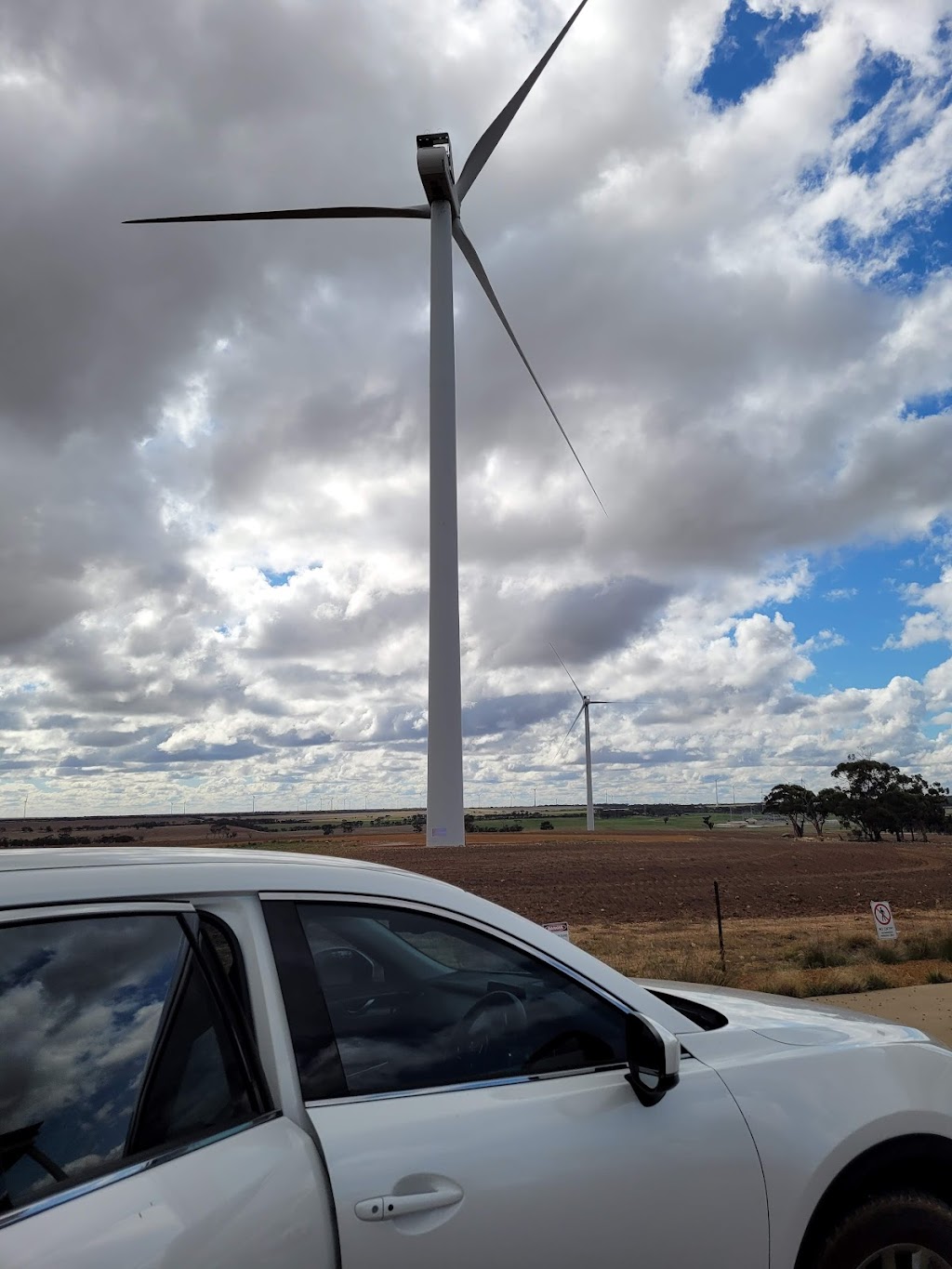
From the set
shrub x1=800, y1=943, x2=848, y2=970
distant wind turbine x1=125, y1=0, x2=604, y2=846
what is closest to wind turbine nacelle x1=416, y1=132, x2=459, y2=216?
distant wind turbine x1=125, y1=0, x2=604, y2=846

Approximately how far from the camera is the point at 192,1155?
6.52 ft

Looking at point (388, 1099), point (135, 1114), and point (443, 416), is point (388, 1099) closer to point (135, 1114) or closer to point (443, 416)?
point (135, 1114)

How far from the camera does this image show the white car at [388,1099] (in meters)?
1.94

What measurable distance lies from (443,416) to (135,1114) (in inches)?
1256

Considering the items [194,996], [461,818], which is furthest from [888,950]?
[461,818]

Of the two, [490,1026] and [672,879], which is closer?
[490,1026]

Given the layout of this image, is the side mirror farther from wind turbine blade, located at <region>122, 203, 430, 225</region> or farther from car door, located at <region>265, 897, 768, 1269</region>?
wind turbine blade, located at <region>122, 203, 430, 225</region>

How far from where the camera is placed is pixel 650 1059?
7.97ft

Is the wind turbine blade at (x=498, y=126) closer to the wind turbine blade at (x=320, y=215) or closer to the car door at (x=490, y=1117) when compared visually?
the wind turbine blade at (x=320, y=215)

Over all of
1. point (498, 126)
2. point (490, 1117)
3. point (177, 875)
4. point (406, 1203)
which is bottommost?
point (406, 1203)

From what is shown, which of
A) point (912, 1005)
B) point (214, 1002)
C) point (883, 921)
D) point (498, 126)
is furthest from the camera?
point (498, 126)

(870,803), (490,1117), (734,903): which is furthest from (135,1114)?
(870,803)

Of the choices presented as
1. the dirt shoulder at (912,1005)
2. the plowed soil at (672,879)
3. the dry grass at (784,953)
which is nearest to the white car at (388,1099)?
the dirt shoulder at (912,1005)

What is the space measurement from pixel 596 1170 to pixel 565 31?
115ft
